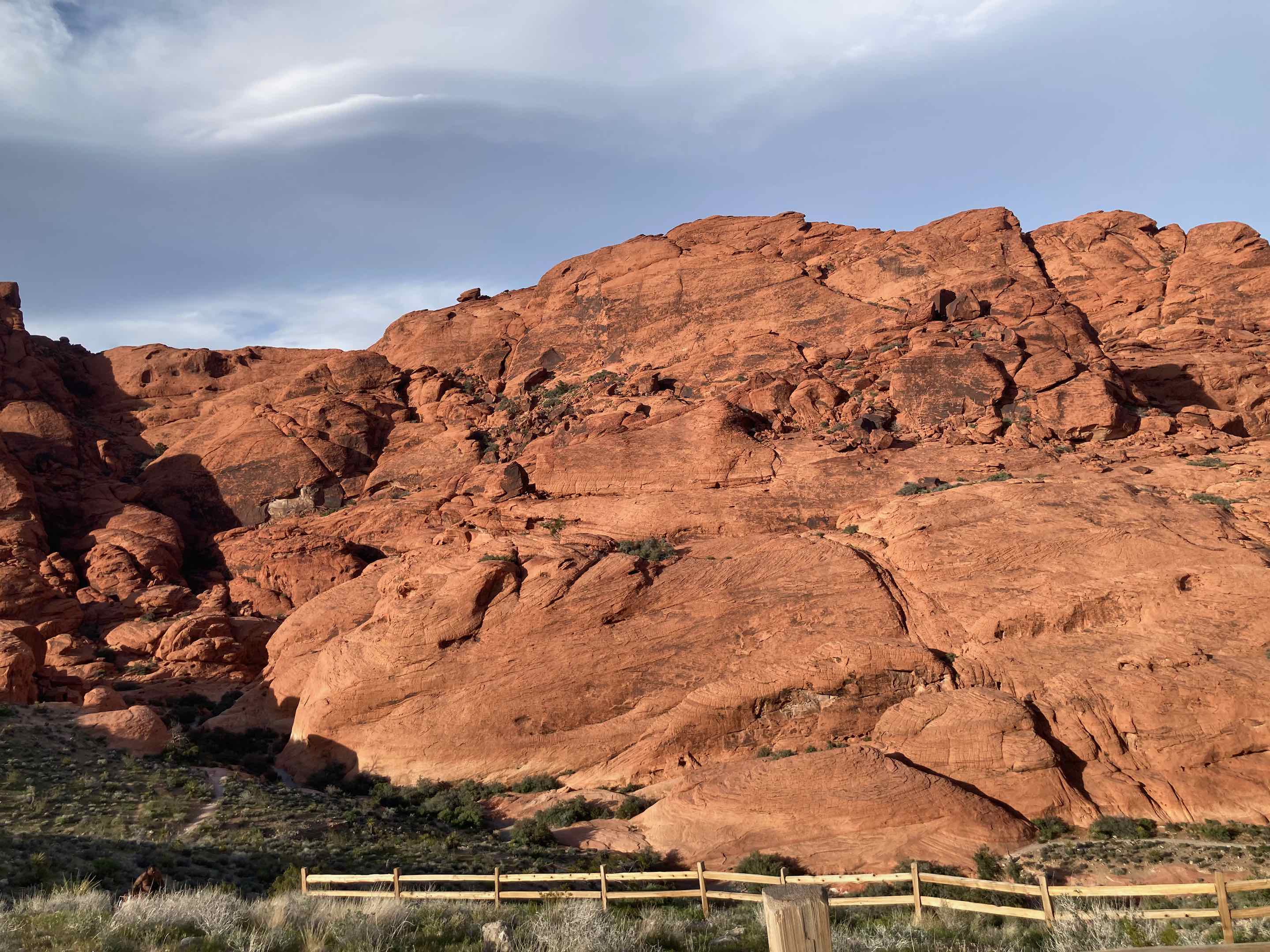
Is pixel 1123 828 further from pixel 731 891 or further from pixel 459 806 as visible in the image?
pixel 459 806

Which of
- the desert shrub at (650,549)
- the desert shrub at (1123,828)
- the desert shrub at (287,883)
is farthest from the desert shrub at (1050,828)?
the desert shrub at (287,883)

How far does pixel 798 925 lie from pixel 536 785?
20682 mm

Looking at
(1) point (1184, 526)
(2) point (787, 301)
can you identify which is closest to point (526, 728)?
(1) point (1184, 526)

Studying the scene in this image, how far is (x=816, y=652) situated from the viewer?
2433 centimetres

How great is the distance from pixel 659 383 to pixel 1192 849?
30593 millimetres

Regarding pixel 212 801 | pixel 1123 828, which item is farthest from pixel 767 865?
pixel 212 801

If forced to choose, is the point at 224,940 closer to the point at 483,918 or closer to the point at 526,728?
the point at 483,918

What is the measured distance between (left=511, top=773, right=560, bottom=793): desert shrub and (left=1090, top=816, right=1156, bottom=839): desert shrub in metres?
13.8

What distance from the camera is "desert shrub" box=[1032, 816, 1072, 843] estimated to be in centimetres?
1930

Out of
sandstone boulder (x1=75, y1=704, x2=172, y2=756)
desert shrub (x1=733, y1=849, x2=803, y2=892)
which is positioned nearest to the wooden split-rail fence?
desert shrub (x1=733, y1=849, x2=803, y2=892)

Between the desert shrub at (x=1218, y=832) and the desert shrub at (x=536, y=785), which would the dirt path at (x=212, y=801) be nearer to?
the desert shrub at (x=536, y=785)

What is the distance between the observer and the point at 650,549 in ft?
96.6

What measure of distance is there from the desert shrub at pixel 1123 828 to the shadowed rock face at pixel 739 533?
0.58 metres

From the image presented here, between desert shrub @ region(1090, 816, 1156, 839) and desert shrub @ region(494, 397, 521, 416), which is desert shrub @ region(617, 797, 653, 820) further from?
desert shrub @ region(494, 397, 521, 416)
